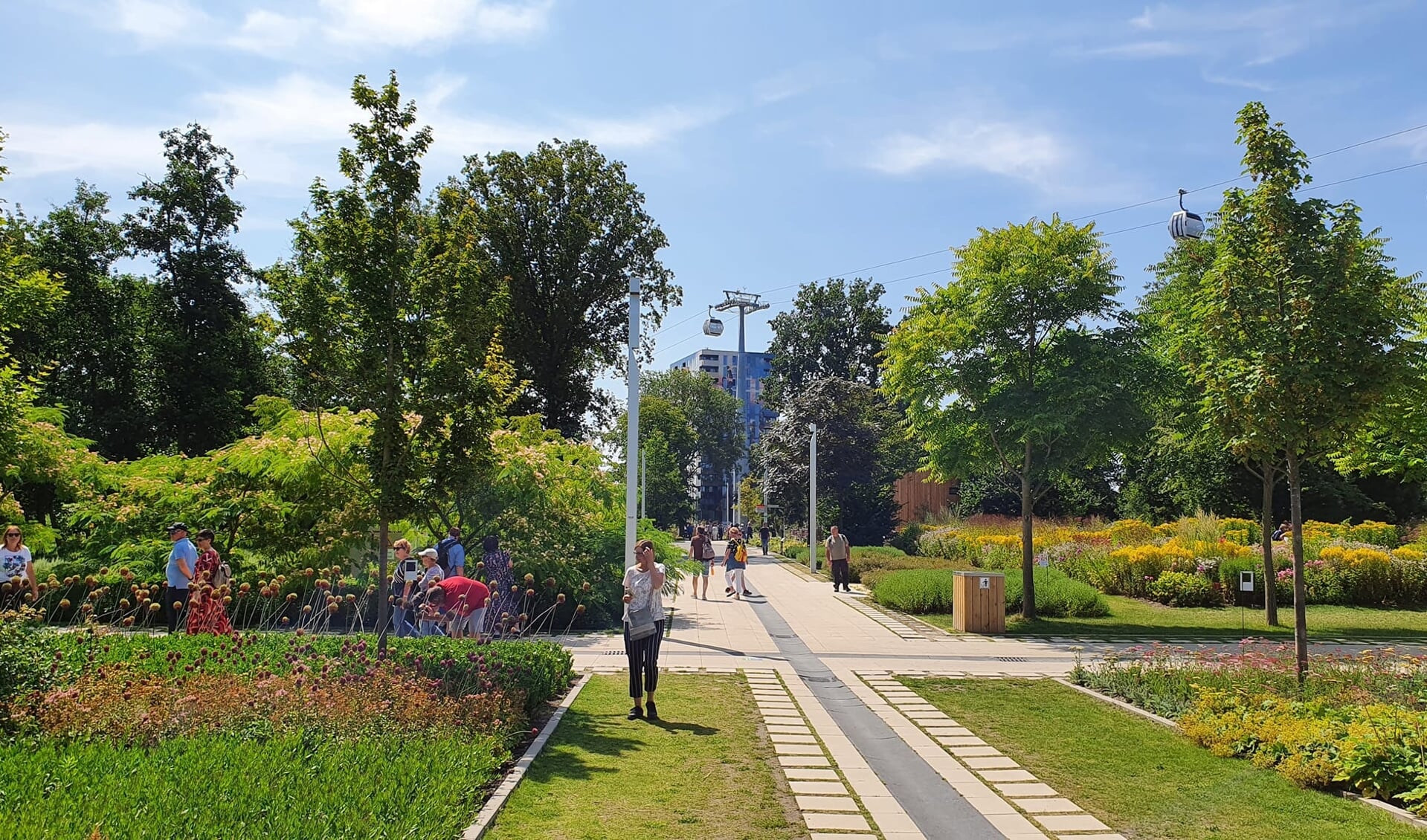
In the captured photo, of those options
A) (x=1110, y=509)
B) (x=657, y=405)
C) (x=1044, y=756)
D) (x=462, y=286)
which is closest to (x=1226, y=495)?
(x=1110, y=509)

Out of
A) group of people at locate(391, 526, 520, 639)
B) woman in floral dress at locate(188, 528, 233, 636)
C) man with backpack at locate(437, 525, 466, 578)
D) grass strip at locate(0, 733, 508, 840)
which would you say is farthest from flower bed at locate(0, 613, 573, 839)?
man with backpack at locate(437, 525, 466, 578)

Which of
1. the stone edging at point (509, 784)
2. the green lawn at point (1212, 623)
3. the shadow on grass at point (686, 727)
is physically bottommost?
the green lawn at point (1212, 623)

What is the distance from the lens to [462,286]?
9.12 metres

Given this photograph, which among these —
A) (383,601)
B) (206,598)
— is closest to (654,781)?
(383,601)

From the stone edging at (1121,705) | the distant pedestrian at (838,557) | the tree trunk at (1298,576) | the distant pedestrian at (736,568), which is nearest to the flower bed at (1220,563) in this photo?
the distant pedestrian at (838,557)

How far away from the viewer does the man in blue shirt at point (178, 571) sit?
1216 cm

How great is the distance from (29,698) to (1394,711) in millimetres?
10039

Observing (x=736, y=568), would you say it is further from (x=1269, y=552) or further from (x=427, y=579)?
(x=427, y=579)

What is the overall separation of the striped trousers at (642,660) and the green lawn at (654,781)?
1.06 feet

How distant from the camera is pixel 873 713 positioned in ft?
32.6

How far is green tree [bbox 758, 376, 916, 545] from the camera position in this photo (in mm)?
44000

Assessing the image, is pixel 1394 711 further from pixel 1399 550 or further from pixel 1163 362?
pixel 1399 550

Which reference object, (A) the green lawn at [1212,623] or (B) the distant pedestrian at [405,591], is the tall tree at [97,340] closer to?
(B) the distant pedestrian at [405,591]

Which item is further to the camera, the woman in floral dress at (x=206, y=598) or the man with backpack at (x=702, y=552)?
the man with backpack at (x=702, y=552)
